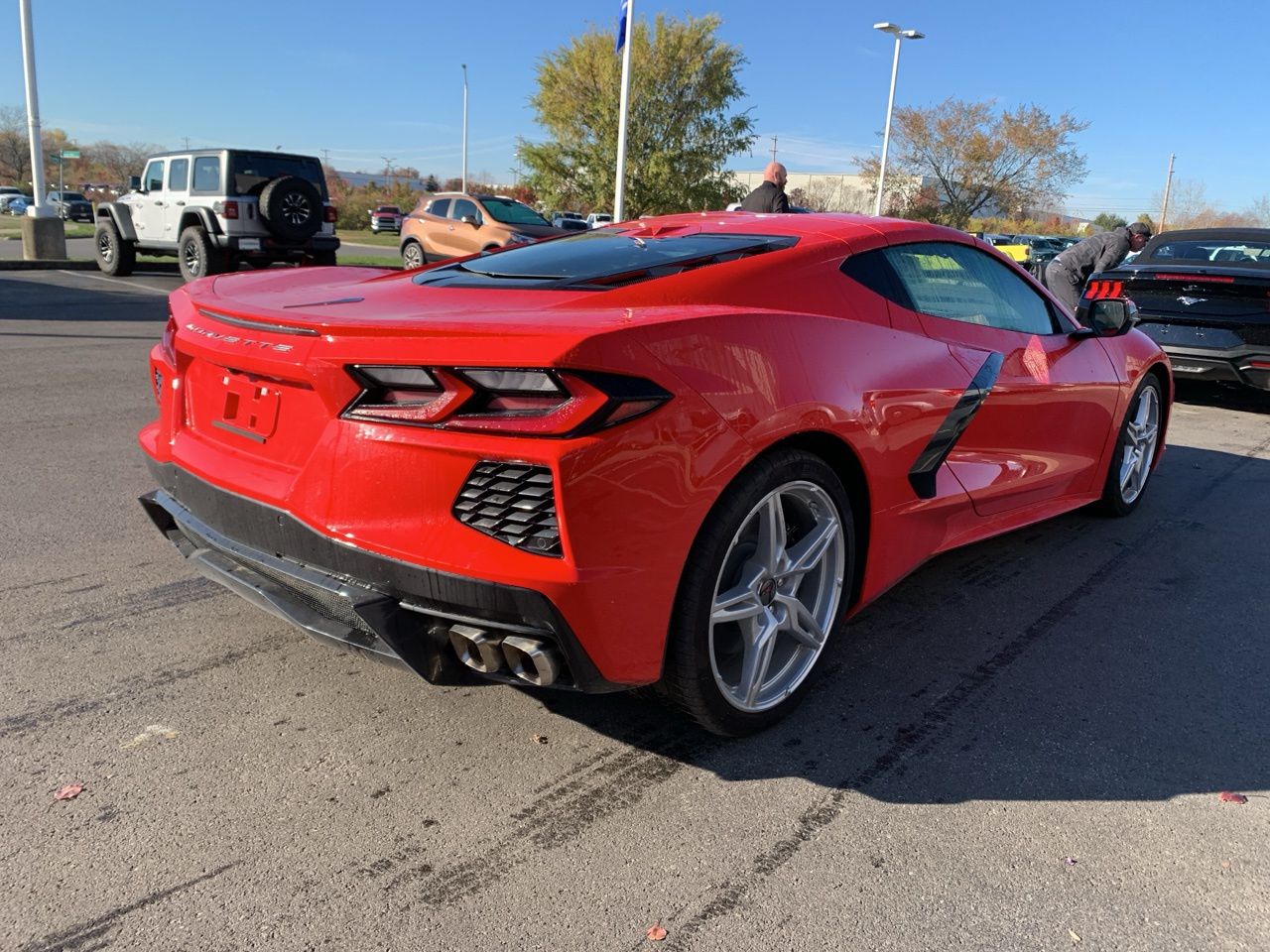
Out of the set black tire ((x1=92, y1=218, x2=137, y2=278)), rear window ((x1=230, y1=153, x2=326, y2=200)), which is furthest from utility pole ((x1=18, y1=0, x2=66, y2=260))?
rear window ((x1=230, y1=153, x2=326, y2=200))

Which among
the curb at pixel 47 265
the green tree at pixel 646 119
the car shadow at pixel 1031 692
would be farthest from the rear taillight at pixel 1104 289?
the green tree at pixel 646 119

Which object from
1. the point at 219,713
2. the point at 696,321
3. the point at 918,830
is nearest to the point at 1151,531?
the point at 918,830

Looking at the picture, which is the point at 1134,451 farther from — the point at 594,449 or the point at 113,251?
the point at 113,251

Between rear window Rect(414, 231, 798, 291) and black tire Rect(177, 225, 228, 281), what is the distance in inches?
465

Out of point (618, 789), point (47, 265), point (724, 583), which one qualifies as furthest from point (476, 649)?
point (47, 265)

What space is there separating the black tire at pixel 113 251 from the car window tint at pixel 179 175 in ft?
5.51

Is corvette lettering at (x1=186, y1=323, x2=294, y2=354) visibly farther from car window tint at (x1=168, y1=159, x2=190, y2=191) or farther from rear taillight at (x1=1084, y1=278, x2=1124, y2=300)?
car window tint at (x1=168, y1=159, x2=190, y2=191)

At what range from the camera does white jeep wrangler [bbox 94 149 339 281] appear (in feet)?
44.6

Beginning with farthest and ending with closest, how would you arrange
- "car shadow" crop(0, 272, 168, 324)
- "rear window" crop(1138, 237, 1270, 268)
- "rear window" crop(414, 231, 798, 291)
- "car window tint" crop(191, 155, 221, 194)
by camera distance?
"car window tint" crop(191, 155, 221, 194), "car shadow" crop(0, 272, 168, 324), "rear window" crop(1138, 237, 1270, 268), "rear window" crop(414, 231, 798, 291)

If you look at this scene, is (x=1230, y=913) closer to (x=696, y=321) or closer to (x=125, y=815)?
(x=696, y=321)

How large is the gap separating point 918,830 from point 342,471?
1610mm

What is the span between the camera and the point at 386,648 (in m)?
2.18

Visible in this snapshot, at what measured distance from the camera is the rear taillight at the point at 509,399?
6.56 feet

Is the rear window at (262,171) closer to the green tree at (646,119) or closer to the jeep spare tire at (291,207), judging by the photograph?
the jeep spare tire at (291,207)
